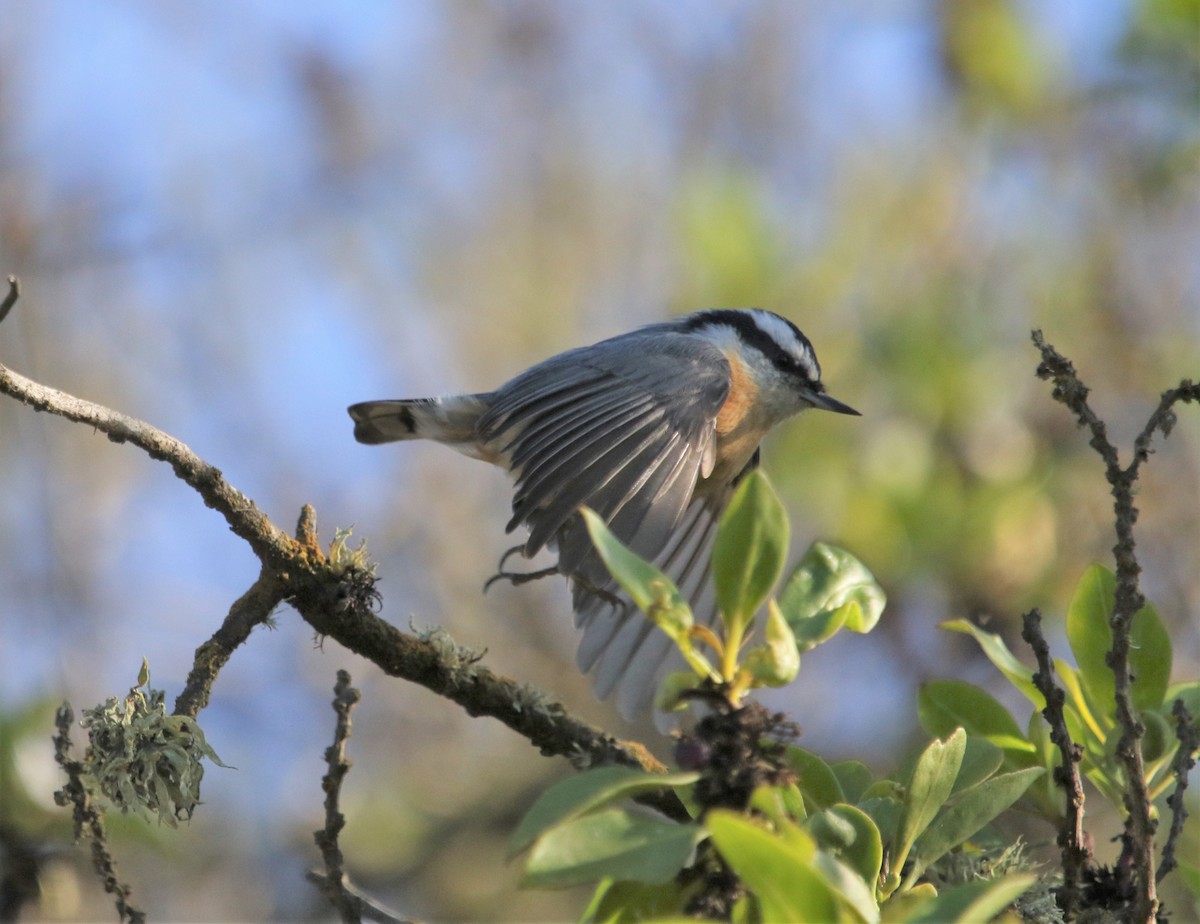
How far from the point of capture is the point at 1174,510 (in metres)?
3.67

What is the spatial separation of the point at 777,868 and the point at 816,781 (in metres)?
0.56

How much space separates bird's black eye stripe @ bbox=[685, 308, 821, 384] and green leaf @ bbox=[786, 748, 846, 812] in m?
2.27

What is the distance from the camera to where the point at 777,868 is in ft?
3.06

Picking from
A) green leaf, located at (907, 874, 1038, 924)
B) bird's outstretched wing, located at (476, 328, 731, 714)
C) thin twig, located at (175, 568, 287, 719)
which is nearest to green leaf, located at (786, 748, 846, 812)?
green leaf, located at (907, 874, 1038, 924)

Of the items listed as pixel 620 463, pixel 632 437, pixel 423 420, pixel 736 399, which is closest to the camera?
pixel 620 463

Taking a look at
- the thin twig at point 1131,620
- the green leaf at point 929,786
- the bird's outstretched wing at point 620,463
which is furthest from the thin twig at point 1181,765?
the bird's outstretched wing at point 620,463

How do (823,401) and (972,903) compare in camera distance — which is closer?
(972,903)

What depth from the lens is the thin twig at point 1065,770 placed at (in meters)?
1.40

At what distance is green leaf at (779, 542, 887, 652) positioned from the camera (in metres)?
1.39

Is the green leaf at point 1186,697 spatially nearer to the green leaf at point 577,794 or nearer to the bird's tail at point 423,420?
the green leaf at point 577,794

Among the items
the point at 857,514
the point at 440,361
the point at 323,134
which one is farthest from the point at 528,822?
the point at 323,134

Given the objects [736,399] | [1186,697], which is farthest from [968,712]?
[736,399]

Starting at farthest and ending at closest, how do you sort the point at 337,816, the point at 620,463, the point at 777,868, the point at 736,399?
the point at 736,399 → the point at 620,463 → the point at 337,816 → the point at 777,868

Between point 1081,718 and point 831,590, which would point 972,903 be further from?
point 1081,718
